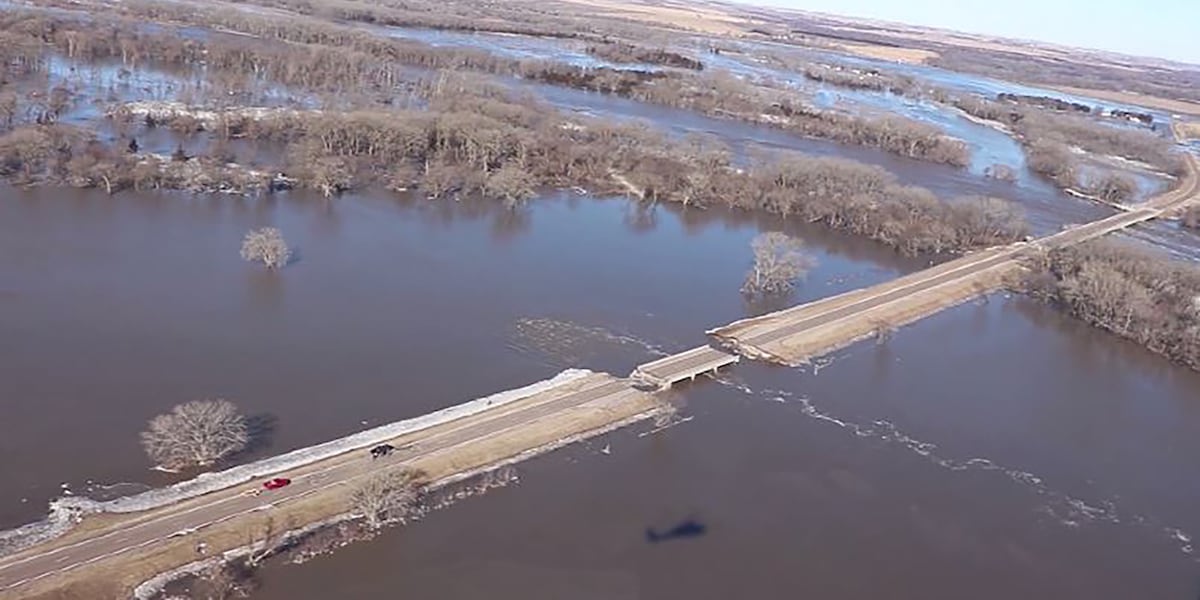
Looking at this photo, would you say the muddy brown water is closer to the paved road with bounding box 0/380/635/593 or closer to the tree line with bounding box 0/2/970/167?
the paved road with bounding box 0/380/635/593

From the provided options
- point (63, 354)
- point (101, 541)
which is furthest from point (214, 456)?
point (63, 354)

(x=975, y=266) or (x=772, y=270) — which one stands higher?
(x=772, y=270)

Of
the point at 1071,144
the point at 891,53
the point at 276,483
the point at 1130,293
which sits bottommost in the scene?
the point at 276,483

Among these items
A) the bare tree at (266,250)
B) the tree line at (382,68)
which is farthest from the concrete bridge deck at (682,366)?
the tree line at (382,68)

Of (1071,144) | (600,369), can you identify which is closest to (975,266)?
(600,369)

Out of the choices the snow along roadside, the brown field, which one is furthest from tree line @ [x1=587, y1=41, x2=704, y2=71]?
the snow along roadside

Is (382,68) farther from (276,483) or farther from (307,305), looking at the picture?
(276,483)

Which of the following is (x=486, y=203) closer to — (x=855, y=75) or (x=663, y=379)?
(x=663, y=379)

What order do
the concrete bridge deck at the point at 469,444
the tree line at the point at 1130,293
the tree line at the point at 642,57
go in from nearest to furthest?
the concrete bridge deck at the point at 469,444, the tree line at the point at 1130,293, the tree line at the point at 642,57

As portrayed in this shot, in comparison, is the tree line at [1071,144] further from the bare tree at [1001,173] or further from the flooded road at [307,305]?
the flooded road at [307,305]
